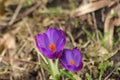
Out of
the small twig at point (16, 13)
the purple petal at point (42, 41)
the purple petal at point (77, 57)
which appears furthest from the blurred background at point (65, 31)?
the purple petal at point (42, 41)

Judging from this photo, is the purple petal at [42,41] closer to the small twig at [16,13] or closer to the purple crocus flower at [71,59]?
the purple crocus flower at [71,59]

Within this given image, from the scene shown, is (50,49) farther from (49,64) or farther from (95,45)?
(95,45)

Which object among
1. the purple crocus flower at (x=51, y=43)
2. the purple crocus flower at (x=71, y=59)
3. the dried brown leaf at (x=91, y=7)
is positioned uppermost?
the dried brown leaf at (x=91, y=7)

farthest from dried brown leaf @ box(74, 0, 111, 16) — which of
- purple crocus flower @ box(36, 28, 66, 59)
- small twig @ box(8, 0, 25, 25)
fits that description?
purple crocus flower @ box(36, 28, 66, 59)

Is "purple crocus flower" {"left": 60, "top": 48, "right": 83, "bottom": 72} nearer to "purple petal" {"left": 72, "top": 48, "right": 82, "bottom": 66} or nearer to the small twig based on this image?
"purple petal" {"left": 72, "top": 48, "right": 82, "bottom": 66}

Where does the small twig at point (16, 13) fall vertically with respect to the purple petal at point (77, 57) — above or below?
above

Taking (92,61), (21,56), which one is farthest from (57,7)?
(92,61)

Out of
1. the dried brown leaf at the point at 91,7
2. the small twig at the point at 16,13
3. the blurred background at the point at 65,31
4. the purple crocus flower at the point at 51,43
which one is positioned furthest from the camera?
the small twig at the point at 16,13
